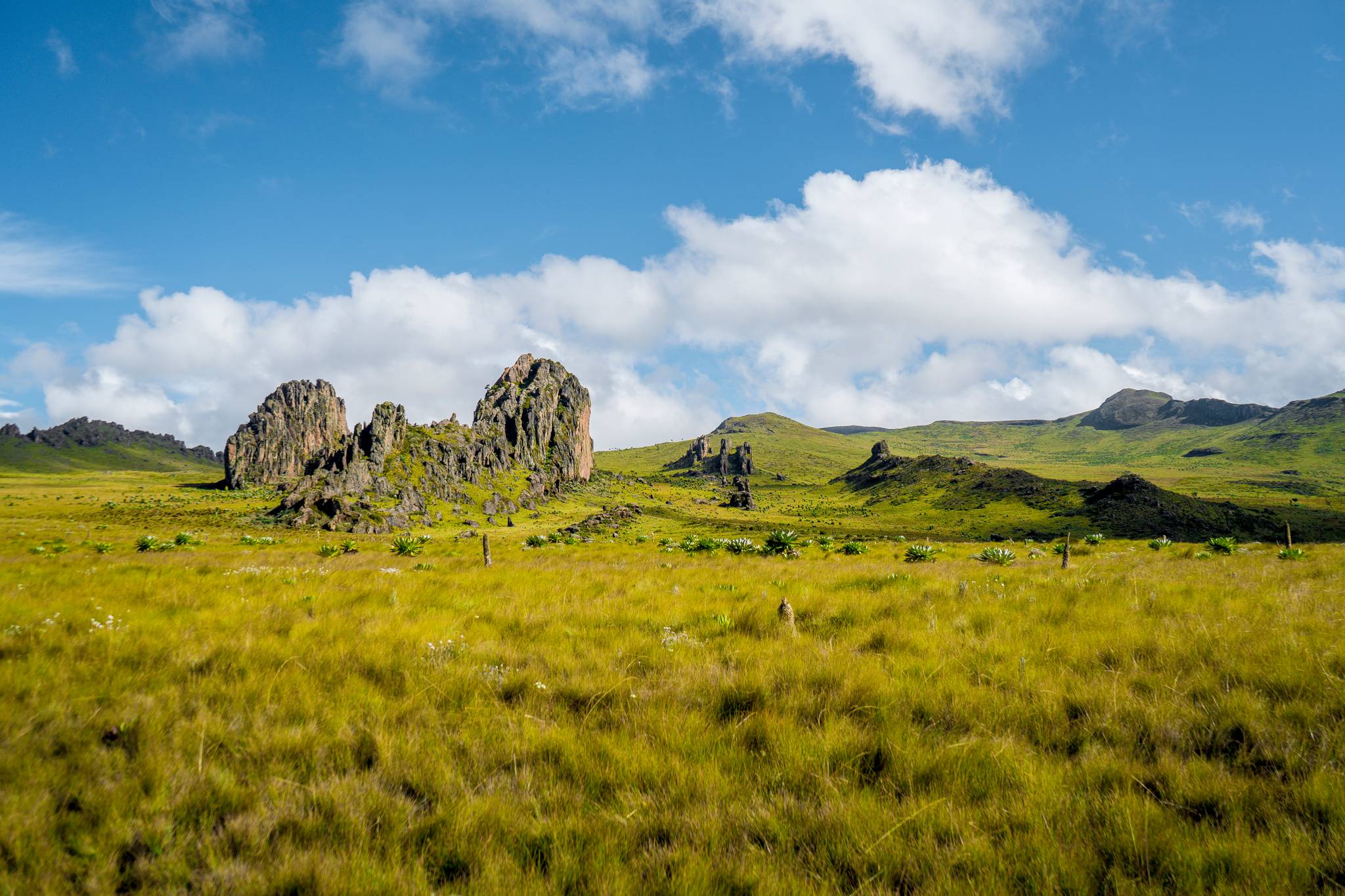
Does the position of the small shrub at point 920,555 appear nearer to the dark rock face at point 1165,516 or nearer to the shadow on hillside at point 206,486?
the dark rock face at point 1165,516

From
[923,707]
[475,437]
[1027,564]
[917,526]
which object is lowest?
[917,526]

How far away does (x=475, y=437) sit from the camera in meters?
154

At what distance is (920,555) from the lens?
1800 centimetres

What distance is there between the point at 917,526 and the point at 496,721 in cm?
13516

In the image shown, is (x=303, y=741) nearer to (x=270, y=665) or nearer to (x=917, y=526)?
(x=270, y=665)

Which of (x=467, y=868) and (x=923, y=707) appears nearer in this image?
(x=467, y=868)

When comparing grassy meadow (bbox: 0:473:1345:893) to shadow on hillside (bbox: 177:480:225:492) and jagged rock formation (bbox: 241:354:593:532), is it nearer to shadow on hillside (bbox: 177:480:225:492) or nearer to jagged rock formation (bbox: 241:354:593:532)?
jagged rock formation (bbox: 241:354:593:532)

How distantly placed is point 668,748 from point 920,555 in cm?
1689

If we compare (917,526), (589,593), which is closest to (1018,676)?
(589,593)

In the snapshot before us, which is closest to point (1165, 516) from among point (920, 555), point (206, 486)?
point (920, 555)

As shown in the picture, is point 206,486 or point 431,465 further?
point 206,486

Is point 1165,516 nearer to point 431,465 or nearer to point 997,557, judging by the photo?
point 997,557

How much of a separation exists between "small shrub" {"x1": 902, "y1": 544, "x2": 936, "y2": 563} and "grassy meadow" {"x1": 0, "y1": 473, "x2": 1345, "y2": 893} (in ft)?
35.2

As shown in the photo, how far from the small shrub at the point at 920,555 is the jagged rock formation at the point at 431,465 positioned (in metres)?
93.2
